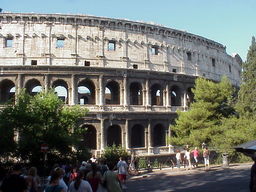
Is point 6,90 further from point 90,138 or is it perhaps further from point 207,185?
point 207,185

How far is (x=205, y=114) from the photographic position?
86.9 feet

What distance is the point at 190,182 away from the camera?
1546 centimetres

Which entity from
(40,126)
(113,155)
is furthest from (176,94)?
(40,126)

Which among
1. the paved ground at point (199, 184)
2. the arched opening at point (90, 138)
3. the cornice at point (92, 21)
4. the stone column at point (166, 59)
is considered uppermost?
the cornice at point (92, 21)

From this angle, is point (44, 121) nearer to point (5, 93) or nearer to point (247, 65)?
point (5, 93)

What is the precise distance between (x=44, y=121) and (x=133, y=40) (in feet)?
53.3

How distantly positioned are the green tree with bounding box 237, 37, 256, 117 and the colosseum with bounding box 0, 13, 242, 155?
7.89 metres

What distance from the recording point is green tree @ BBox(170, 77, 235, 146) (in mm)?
25859

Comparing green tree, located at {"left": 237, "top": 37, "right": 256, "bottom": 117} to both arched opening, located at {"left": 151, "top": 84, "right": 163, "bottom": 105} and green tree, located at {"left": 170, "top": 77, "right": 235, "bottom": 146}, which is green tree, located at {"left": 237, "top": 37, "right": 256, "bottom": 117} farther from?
arched opening, located at {"left": 151, "top": 84, "right": 163, "bottom": 105}

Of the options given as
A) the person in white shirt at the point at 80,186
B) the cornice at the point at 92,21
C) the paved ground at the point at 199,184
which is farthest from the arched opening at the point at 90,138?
the person in white shirt at the point at 80,186

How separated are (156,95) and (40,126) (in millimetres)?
19389

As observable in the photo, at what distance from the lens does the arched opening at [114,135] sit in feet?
107

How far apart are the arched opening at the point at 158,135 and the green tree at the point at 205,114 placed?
5493mm

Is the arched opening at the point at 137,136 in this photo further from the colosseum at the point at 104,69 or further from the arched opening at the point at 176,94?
the arched opening at the point at 176,94
